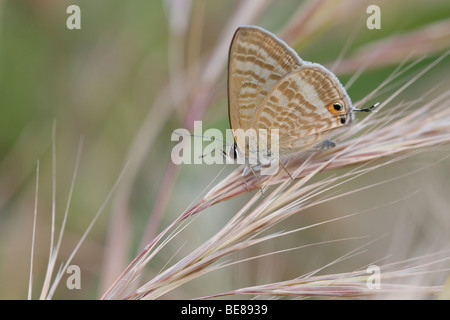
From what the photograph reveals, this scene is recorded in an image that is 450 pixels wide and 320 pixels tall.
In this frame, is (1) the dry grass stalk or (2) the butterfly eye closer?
(1) the dry grass stalk

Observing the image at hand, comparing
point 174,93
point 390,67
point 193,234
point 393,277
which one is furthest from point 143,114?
point 393,277

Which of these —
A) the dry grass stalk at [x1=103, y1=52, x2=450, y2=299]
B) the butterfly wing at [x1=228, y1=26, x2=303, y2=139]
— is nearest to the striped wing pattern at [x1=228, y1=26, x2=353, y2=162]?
the butterfly wing at [x1=228, y1=26, x2=303, y2=139]

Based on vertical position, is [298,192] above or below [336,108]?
below

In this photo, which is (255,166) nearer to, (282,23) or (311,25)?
(311,25)

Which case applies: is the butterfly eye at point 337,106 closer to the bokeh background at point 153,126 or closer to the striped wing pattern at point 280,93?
the striped wing pattern at point 280,93

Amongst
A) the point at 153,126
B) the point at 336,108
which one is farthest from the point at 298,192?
the point at 153,126

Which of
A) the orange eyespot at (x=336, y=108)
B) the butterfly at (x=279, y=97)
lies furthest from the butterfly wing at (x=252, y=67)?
the orange eyespot at (x=336, y=108)

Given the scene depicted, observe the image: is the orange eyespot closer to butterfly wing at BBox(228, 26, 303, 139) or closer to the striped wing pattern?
the striped wing pattern

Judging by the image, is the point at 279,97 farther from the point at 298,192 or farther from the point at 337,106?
the point at 298,192
